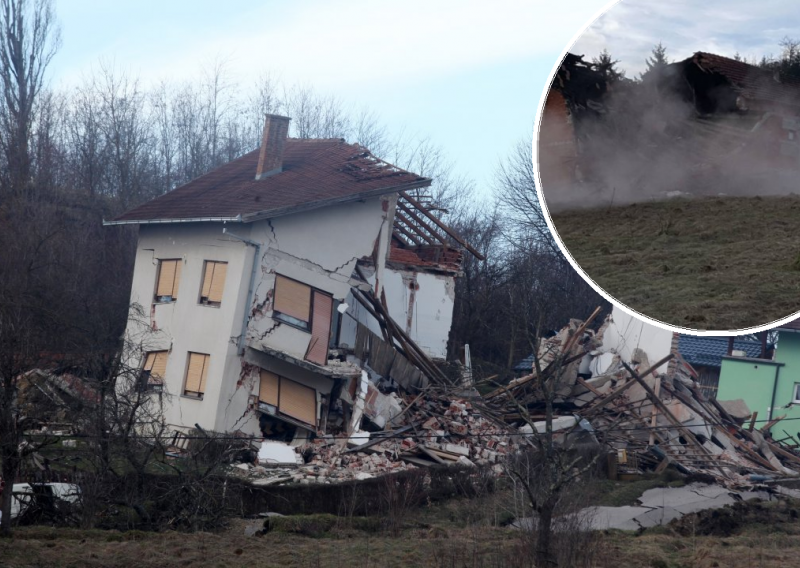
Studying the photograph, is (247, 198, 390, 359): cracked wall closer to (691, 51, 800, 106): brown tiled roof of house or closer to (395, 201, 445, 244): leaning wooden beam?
(395, 201, 445, 244): leaning wooden beam

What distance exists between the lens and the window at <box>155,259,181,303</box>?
64.4ft

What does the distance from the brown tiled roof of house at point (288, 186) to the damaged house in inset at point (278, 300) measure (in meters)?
0.05

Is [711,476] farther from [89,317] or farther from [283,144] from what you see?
[89,317]

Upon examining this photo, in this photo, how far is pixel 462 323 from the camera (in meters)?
31.9

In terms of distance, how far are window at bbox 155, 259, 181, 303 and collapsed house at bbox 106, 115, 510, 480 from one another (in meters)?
0.04

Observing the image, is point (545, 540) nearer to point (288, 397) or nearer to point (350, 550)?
point (350, 550)

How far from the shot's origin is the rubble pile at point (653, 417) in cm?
1823

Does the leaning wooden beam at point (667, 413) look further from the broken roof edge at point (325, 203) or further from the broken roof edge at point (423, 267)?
the broken roof edge at point (423, 267)

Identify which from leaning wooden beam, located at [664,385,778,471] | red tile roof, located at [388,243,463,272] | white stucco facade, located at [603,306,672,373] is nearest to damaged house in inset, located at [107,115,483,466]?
red tile roof, located at [388,243,463,272]

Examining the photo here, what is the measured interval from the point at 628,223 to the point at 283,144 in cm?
1955

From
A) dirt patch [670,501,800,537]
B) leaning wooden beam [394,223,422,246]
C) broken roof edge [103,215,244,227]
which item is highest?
leaning wooden beam [394,223,422,246]

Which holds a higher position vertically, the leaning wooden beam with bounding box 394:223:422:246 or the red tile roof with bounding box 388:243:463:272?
the leaning wooden beam with bounding box 394:223:422:246

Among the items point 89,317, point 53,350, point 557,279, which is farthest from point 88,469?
point 557,279

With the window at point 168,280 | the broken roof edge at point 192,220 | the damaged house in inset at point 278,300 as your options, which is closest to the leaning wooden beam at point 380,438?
the damaged house in inset at point 278,300
